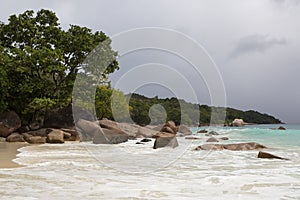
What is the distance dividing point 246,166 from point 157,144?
557 cm

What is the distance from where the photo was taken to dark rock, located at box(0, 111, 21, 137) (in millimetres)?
16875

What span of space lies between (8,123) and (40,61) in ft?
12.0

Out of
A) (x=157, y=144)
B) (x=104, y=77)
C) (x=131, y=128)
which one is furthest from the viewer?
(x=131, y=128)

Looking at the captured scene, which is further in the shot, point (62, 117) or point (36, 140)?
point (62, 117)

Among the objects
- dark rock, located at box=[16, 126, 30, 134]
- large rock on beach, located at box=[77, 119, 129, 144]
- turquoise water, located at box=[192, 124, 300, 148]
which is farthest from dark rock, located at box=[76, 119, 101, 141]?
turquoise water, located at box=[192, 124, 300, 148]

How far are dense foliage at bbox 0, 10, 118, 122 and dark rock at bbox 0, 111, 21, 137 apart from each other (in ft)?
1.51

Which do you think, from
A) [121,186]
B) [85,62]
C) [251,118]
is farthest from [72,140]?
[251,118]

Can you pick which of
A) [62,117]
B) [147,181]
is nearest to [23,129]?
[62,117]

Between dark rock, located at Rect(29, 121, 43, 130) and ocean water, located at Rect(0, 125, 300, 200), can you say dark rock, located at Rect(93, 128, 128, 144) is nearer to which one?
dark rock, located at Rect(29, 121, 43, 130)

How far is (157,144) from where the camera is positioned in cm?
1298

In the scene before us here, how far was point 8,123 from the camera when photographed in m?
17.4

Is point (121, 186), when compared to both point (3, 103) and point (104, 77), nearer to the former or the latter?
point (3, 103)

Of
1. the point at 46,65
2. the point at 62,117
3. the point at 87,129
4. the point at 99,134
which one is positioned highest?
the point at 46,65

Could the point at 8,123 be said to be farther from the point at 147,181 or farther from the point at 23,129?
the point at 147,181
